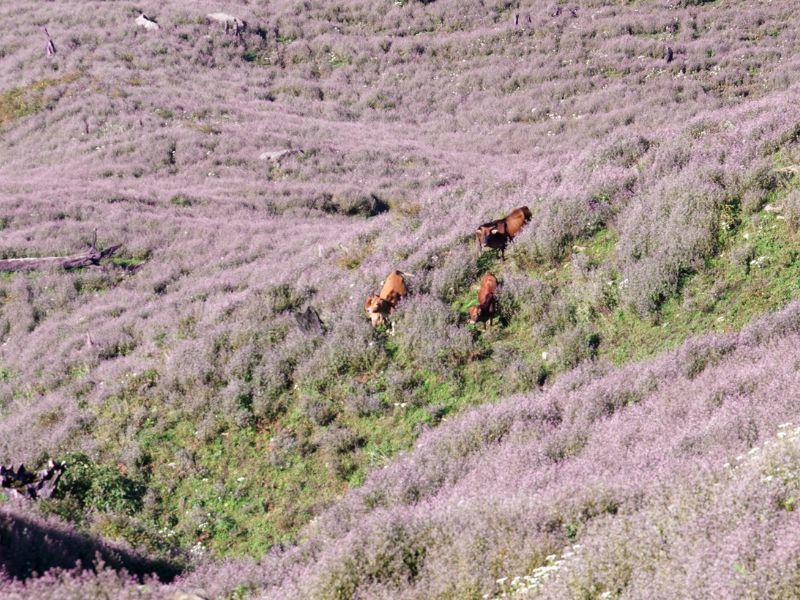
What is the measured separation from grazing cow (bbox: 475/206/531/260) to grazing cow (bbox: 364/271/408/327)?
170 centimetres

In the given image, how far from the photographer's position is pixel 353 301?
1229 centimetres

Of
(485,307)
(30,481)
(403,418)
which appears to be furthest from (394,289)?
(30,481)

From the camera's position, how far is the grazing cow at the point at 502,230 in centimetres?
1239

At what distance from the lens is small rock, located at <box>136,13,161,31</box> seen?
1633 inches

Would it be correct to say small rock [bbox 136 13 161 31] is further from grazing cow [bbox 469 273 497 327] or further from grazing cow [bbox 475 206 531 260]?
grazing cow [bbox 469 273 497 327]

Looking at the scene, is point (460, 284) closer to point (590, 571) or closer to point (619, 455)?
point (619, 455)

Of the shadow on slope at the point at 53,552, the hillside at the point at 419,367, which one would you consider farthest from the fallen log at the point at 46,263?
the shadow on slope at the point at 53,552

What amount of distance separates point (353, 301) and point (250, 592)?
20.7 ft

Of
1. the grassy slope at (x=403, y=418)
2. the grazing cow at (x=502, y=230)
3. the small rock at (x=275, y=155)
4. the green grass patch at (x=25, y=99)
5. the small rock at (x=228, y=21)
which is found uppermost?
the small rock at (x=228, y=21)

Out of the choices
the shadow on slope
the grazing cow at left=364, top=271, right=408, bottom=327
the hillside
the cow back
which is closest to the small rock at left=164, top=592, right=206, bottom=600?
the hillside

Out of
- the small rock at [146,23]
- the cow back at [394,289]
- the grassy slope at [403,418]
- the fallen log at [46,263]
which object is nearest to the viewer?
the grassy slope at [403,418]

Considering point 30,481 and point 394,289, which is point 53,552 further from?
point 394,289

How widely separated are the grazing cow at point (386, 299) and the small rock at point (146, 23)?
36.7m

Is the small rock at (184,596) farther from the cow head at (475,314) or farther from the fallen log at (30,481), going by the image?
the cow head at (475,314)
